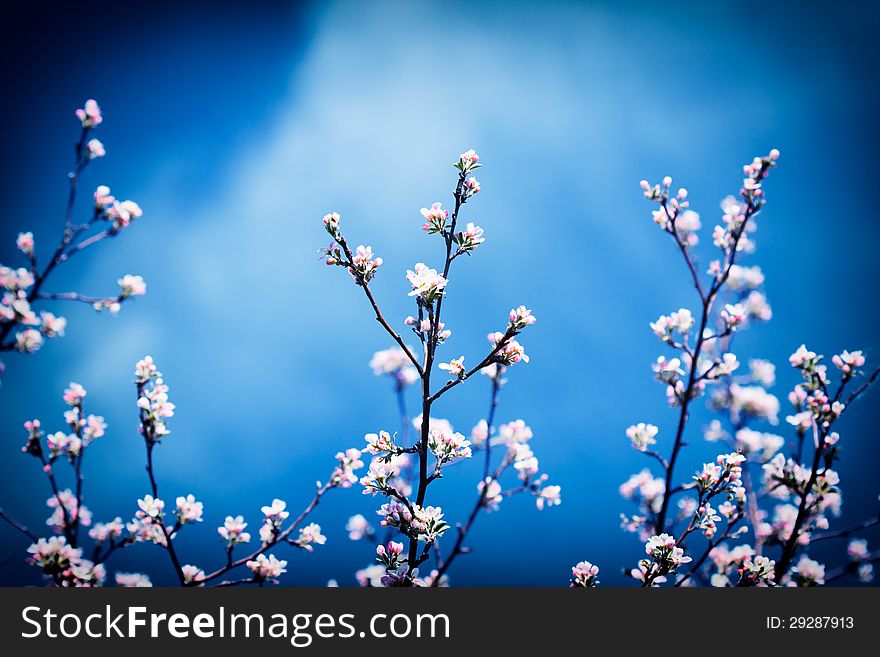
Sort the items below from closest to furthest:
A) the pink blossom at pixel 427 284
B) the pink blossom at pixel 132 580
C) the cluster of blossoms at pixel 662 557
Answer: the pink blossom at pixel 427 284, the cluster of blossoms at pixel 662 557, the pink blossom at pixel 132 580

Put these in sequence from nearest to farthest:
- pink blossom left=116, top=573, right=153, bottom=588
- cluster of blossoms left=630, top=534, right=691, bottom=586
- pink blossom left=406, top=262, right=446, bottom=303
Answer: pink blossom left=406, top=262, right=446, bottom=303, cluster of blossoms left=630, top=534, right=691, bottom=586, pink blossom left=116, top=573, right=153, bottom=588

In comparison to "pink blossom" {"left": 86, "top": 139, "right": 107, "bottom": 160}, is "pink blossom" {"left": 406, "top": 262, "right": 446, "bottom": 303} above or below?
below

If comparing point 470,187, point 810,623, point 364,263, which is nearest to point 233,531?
point 364,263

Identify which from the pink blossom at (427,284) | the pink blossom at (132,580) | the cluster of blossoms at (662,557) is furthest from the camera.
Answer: the pink blossom at (132,580)

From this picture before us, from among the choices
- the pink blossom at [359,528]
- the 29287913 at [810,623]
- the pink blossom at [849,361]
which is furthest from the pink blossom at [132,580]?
the pink blossom at [849,361]

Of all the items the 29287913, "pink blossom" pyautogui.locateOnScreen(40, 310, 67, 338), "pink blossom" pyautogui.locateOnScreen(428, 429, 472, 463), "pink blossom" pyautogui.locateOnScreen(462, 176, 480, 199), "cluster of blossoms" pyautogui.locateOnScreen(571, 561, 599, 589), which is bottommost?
the 29287913

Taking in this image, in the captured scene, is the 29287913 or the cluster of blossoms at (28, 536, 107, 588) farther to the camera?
the 29287913

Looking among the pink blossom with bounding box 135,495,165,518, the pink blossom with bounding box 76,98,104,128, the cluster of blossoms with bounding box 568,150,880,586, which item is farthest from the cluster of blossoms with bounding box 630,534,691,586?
the pink blossom with bounding box 76,98,104,128

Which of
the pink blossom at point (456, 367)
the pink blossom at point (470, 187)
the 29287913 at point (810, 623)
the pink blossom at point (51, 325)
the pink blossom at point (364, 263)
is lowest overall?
the 29287913 at point (810, 623)

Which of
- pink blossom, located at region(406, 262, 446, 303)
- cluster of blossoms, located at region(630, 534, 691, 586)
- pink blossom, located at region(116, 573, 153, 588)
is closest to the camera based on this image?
pink blossom, located at region(406, 262, 446, 303)

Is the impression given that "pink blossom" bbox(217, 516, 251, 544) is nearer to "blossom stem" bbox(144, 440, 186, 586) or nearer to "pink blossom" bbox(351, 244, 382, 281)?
"blossom stem" bbox(144, 440, 186, 586)

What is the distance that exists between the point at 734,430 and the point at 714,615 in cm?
76

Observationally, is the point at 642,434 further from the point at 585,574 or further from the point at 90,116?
Result: the point at 90,116

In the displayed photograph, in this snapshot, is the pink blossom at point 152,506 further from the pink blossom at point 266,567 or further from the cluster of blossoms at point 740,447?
the cluster of blossoms at point 740,447
